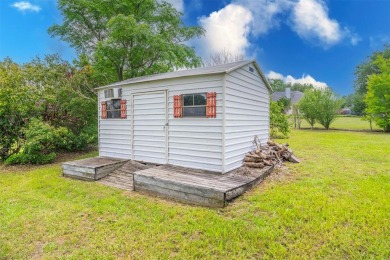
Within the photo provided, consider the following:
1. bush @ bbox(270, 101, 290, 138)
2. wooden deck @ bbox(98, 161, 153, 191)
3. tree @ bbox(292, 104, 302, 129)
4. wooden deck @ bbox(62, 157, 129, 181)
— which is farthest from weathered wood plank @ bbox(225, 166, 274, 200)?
tree @ bbox(292, 104, 302, 129)

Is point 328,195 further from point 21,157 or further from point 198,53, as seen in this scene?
point 198,53

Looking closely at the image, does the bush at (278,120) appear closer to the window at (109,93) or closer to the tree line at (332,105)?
the tree line at (332,105)

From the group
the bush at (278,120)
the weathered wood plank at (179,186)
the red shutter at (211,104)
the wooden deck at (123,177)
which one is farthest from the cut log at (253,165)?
the bush at (278,120)

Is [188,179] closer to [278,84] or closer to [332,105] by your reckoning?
[332,105]

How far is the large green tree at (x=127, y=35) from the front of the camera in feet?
34.6

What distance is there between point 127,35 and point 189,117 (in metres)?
7.20

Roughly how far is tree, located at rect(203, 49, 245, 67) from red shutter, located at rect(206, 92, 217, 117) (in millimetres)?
16705

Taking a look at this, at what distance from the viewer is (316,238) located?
2.80 meters

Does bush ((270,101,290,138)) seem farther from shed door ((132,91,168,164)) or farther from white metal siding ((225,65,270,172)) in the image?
shed door ((132,91,168,164))

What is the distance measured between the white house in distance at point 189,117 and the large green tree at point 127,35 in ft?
15.3

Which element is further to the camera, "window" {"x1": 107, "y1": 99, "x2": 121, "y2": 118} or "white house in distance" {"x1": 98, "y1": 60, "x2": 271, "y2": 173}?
"window" {"x1": 107, "y1": 99, "x2": 121, "y2": 118}

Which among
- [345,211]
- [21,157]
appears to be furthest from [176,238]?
[21,157]

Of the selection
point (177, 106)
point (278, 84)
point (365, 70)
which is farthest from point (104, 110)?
point (278, 84)

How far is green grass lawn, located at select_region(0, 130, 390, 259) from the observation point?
263cm
